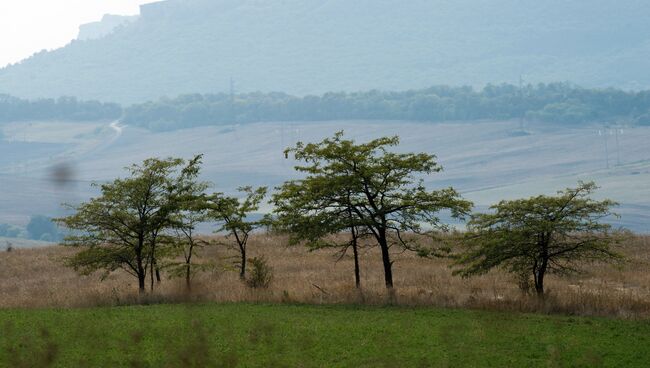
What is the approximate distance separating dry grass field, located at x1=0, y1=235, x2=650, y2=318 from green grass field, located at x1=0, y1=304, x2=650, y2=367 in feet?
4.66

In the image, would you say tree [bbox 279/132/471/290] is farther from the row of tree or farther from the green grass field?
the green grass field

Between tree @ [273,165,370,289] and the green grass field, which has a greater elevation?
tree @ [273,165,370,289]

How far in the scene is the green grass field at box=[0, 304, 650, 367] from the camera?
654 inches

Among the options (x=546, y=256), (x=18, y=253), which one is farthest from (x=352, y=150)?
(x=18, y=253)

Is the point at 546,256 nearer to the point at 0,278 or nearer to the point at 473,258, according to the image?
the point at 473,258

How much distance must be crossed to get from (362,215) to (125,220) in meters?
8.76

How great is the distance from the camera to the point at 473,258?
92.1 ft

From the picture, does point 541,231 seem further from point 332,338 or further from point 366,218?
point 332,338

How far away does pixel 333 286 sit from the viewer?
34188 millimetres

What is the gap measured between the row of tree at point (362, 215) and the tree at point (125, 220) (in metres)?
0.04

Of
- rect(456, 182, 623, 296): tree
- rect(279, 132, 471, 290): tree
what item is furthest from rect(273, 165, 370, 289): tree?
rect(456, 182, 623, 296): tree

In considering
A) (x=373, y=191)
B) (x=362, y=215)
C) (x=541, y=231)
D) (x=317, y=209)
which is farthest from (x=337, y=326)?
(x=373, y=191)

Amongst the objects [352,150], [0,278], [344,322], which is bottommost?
[0,278]

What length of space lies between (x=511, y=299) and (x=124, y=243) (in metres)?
14.6
